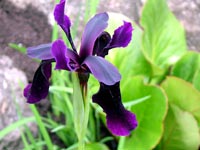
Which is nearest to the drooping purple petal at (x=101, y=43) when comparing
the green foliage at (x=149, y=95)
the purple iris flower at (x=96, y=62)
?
the purple iris flower at (x=96, y=62)

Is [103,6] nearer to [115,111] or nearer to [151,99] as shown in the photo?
[151,99]

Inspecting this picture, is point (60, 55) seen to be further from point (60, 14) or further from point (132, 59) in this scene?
point (132, 59)

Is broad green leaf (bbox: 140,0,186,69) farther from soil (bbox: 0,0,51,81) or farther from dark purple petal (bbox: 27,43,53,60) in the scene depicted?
dark purple petal (bbox: 27,43,53,60)

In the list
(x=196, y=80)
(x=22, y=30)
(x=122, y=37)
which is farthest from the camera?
(x=22, y=30)

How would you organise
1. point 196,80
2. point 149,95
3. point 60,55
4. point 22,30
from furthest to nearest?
point 22,30, point 196,80, point 149,95, point 60,55

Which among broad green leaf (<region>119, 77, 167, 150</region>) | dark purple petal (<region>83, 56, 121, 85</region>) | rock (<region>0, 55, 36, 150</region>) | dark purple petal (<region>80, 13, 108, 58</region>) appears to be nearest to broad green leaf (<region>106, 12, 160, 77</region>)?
broad green leaf (<region>119, 77, 167, 150</region>)

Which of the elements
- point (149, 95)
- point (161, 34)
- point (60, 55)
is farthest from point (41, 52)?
point (161, 34)

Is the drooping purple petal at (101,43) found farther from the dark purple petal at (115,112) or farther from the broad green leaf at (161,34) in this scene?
the broad green leaf at (161,34)
